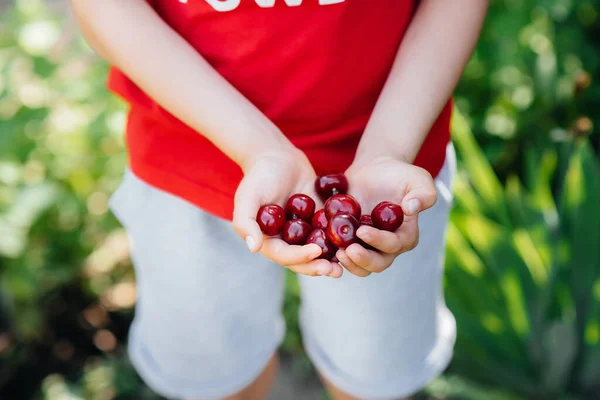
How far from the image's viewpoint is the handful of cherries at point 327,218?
93cm

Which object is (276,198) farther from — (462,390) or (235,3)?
(462,390)

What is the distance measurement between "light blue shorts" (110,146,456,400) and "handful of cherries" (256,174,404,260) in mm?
159

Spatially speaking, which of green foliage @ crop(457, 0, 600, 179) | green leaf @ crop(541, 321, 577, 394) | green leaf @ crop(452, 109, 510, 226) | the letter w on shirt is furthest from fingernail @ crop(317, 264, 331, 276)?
green foliage @ crop(457, 0, 600, 179)

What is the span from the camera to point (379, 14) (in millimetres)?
1038

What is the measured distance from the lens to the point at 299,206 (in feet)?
3.27

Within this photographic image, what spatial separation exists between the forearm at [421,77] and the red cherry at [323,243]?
0.45 feet

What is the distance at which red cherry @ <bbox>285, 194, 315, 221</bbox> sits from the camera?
995mm

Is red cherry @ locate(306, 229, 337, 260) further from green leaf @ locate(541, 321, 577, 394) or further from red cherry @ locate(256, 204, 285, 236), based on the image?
green leaf @ locate(541, 321, 577, 394)

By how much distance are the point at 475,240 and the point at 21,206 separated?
1198mm

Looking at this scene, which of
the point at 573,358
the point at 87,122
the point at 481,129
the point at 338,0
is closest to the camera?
the point at 338,0

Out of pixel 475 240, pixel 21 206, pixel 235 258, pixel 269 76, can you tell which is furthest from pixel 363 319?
pixel 21 206

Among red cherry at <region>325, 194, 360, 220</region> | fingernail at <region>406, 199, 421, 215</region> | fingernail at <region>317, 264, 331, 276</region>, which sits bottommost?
red cherry at <region>325, 194, 360, 220</region>

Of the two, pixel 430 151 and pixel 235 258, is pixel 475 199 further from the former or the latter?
pixel 235 258

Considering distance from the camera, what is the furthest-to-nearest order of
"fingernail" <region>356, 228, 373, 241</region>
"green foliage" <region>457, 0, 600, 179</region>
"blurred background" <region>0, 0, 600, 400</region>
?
"green foliage" <region>457, 0, 600, 179</region> < "blurred background" <region>0, 0, 600, 400</region> < "fingernail" <region>356, 228, 373, 241</region>
